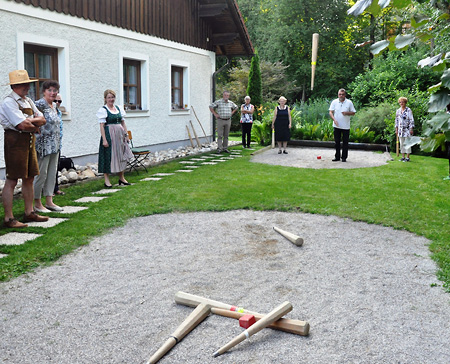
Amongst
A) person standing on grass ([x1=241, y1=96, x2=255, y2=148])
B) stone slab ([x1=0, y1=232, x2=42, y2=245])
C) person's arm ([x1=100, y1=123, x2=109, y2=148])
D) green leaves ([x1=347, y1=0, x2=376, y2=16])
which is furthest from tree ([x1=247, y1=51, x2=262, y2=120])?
green leaves ([x1=347, y1=0, x2=376, y2=16])

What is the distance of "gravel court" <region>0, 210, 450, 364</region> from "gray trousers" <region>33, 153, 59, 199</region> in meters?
1.69

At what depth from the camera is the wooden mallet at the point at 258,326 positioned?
3.13m

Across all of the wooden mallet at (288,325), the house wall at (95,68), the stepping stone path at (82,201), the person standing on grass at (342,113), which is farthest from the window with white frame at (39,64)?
the wooden mallet at (288,325)

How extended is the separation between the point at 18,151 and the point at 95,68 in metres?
6.04

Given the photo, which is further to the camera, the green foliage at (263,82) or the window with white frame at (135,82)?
the green foliage at (263,82)

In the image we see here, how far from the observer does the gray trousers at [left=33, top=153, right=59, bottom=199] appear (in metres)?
7.04

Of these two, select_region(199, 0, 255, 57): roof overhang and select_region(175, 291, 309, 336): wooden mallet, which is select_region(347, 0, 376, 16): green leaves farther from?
select_region(199, 0, 255, 57): roof overhang

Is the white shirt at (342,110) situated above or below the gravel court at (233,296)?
above

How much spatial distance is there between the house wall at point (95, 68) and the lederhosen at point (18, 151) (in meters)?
3.11

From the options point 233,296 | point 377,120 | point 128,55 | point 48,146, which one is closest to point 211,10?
point 128,55

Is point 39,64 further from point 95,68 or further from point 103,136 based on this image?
point 103,136

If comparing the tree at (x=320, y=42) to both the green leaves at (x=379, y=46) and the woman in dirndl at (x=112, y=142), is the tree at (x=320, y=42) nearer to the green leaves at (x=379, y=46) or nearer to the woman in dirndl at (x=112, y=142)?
the woman in dirndl at (x=112, y=142)

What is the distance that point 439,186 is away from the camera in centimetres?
947

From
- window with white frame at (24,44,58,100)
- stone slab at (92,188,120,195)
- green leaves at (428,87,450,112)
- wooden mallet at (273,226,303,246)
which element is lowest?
stone slab at (92,188,120,195)
